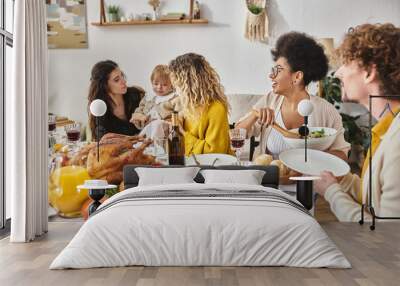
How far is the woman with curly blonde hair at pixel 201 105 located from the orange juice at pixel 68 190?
4.67ft

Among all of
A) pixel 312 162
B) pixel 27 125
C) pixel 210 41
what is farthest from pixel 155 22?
pixel 312 162

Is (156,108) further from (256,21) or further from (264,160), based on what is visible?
(256,21)

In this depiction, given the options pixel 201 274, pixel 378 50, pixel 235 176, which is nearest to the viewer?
pixel 201 274

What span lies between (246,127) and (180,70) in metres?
1.11

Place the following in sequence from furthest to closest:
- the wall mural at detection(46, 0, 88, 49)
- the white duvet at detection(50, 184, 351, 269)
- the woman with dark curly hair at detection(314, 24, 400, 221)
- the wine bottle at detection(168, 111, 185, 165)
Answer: the wall mural at detection(46, 0, 88, 49) < the wine bottle at detection(168, 111, 185, 165) < the woman with dark curly hair at detection(314, 24, 400, 221) < the white duvet at detection(50, 184, 351, 269)

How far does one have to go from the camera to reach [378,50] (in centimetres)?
778

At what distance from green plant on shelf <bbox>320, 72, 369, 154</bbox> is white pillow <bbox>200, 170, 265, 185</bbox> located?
4.28ft

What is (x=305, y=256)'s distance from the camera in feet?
15.9

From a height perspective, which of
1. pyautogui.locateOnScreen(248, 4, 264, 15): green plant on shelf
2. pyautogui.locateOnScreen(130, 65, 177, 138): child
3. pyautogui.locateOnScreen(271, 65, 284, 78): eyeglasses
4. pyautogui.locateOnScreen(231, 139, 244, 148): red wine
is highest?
pyautogui.locateOnScreen(248, 4, 264, 15): green plant on shelf

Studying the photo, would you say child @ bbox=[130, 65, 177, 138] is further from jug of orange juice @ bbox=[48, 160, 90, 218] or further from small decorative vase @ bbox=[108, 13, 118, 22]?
jug of orange juice @ bbox=[48, 160, 90, 218]

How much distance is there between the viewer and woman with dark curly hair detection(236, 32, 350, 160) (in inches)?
309

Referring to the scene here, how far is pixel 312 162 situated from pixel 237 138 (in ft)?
3.24

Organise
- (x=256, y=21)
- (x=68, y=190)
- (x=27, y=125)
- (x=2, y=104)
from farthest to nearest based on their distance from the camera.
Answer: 1. (x=68, y=190)
2. (x=256, y=21)
3. (x=2, y=104)
4. (x=27, y=125)

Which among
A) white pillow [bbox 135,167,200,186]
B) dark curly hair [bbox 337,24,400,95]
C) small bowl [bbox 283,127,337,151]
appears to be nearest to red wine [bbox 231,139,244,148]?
small bowl [bbox 283,127,337,151]
